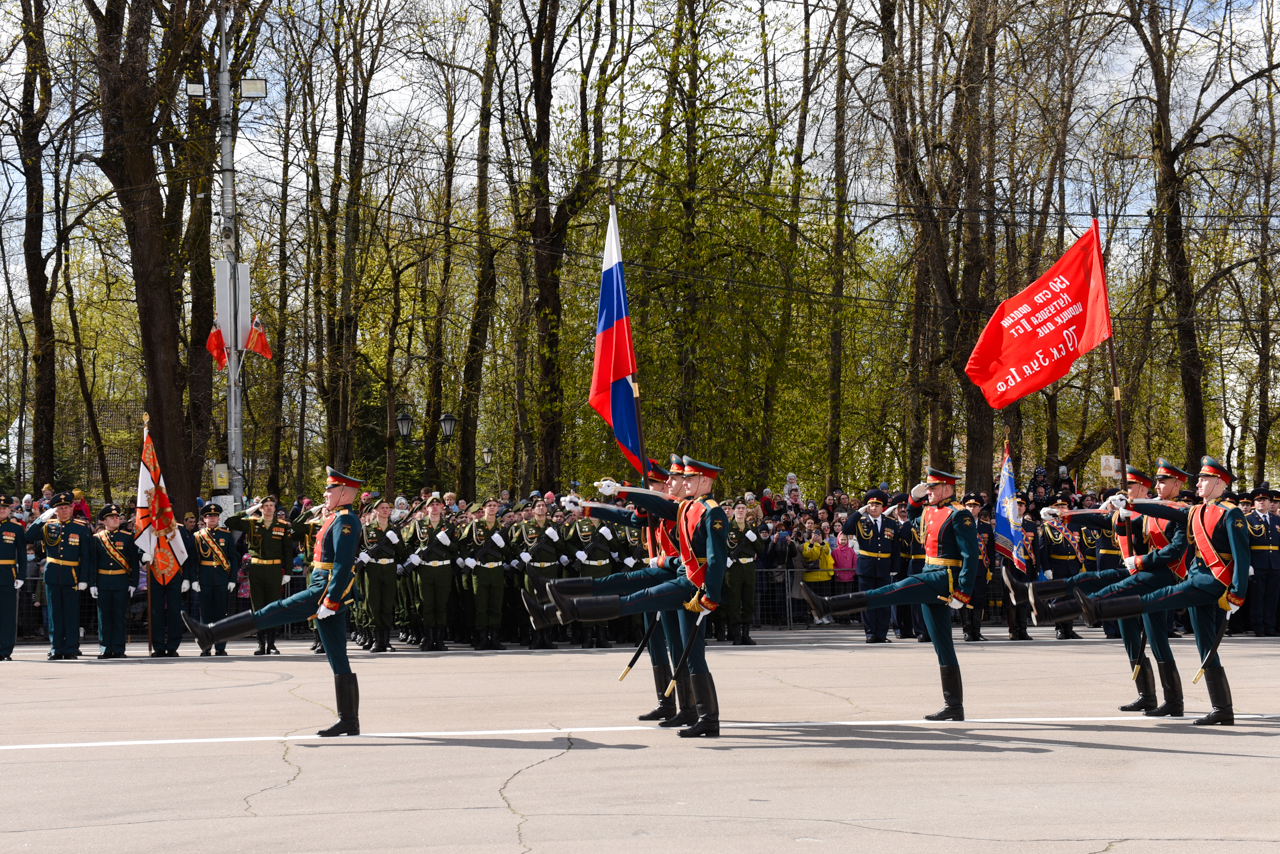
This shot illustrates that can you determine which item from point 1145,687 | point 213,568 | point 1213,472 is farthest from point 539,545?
point 1213,472

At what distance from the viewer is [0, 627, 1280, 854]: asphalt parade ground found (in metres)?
6.39

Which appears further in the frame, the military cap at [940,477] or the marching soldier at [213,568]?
the marching soldier at [213,568]

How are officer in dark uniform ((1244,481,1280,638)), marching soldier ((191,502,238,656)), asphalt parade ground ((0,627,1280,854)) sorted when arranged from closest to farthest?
1. asphalt parade ground ((0,627,1280,854))
2. marching soldier ((191,502,238,656))
3. officer in dark uniform ((1244,481,1280,638))

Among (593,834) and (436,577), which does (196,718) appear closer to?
(593,834)

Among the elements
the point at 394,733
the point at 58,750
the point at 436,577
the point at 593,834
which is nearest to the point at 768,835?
the point at 593,834

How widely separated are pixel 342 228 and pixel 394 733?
977 inches

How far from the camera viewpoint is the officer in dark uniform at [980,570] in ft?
60.2

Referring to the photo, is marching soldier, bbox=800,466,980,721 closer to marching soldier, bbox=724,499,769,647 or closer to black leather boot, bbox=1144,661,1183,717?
black leather boot, bbox=1144,661,1183,717

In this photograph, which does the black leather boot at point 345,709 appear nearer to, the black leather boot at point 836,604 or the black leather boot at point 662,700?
the black leather boot at point 662,700

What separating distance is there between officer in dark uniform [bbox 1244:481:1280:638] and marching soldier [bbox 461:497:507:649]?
1051 centimetres

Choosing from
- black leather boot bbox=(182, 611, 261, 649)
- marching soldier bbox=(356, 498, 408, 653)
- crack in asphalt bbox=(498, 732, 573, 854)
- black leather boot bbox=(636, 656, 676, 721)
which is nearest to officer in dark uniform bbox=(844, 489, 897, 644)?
marching soldier bbox=(356, 498, 408, 653)

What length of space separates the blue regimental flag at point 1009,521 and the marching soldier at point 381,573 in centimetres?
782

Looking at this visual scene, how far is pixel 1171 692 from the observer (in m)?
10.3

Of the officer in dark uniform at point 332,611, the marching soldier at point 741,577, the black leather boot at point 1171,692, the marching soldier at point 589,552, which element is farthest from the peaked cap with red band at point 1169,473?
the marching soldier at point 589,552
